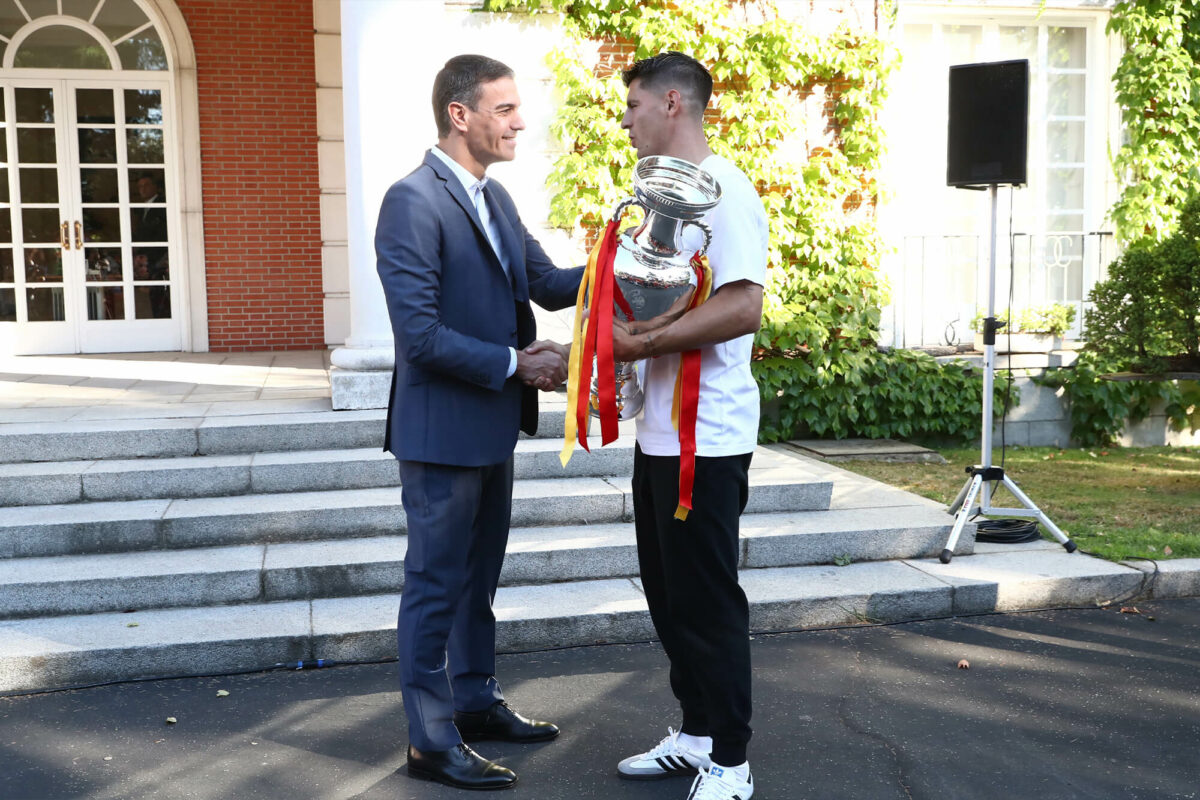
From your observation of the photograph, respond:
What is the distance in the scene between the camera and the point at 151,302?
33.7 ft

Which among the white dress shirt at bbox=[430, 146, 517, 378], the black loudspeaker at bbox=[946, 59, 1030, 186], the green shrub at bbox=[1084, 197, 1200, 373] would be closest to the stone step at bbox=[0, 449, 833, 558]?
the black loudspeaker at bbox=[946, 59, 1030, 186]

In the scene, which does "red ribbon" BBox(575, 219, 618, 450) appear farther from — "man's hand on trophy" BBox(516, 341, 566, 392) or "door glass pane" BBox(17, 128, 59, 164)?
"door glass pane" BBox(17, 128, 59, 164)

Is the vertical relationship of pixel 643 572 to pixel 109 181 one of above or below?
below

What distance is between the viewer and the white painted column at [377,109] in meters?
6.16

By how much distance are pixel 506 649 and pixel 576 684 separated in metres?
0.46

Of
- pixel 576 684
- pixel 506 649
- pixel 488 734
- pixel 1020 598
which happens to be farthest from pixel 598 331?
pixel 1020 598

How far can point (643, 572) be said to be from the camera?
3197 millimetres

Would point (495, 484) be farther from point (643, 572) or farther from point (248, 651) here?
point (248, 651)

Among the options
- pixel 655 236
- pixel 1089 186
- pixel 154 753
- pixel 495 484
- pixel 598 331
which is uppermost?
pixel 1089 186

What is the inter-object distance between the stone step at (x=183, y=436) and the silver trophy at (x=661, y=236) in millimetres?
3343

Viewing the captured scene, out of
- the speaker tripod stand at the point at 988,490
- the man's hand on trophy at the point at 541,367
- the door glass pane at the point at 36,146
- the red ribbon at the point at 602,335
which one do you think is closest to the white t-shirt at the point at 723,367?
the red ribbon at the point at 602,335

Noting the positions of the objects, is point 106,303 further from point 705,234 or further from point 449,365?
point 705,234

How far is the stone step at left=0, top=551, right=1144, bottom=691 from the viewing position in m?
4.17

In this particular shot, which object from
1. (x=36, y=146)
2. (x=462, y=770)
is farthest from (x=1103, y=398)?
(x=36, y=146)
